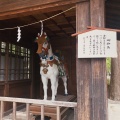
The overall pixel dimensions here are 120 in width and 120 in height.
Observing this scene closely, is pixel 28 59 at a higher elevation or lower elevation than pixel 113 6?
lower

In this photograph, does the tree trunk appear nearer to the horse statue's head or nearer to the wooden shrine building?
the wooden shrine building

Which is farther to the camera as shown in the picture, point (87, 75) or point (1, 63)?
point (1, 63)

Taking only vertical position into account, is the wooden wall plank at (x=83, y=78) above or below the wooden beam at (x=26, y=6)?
below

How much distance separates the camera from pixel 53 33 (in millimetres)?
6367

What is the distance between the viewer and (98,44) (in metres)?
2.38

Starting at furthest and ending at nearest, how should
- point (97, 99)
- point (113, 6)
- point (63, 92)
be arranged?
point (63, 92) → point (113, 6) → point (97, 99)

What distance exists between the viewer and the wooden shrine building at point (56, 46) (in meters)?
2.42

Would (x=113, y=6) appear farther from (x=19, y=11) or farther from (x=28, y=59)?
(x=28, y=59)

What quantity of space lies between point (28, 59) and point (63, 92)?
6.08ft

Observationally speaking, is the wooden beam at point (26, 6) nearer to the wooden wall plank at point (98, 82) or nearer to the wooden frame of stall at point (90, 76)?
the wooden frame of stall at point (90, 76)

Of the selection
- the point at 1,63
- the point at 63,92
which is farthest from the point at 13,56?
the point at 63,92

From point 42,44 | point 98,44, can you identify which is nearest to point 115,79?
point 42,44

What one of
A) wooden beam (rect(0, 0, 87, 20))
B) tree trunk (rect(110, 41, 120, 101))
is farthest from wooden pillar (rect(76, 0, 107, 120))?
tree trunk (rect(110, 41, 120, 101))

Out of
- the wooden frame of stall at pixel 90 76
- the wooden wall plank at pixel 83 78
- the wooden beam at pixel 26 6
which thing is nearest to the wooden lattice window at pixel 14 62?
the wooden beam at pixel 26 6
